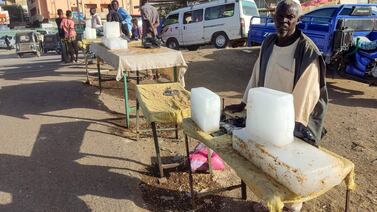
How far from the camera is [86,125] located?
5488mm

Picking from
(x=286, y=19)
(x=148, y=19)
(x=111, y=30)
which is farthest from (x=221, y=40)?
(x=286, y=19)

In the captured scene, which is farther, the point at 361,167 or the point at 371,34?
the point at 371,34

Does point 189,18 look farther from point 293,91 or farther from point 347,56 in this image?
point 293,91

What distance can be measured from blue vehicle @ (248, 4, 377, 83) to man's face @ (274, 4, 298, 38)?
5093mm

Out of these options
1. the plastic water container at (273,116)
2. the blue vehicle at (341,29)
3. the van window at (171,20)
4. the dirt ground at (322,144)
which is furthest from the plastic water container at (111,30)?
the van window at (171,20)

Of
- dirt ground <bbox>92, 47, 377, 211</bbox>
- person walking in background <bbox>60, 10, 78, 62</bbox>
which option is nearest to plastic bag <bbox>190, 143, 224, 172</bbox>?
dirt ground <bbox>92, 47, 377, 211</bbox>

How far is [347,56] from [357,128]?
2.40 metres

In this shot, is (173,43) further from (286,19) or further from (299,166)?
(299,166)

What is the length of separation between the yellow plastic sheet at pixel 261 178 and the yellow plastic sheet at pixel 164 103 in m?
1.19

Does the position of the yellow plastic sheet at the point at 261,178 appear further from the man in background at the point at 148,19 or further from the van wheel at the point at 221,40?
the van wheel at the point at 221,40

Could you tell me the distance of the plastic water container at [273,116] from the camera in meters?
1.83

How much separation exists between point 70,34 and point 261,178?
11.1m

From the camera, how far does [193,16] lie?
52.3ft

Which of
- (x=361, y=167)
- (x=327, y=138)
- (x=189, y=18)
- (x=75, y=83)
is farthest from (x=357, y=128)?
(x=189, y=18)
